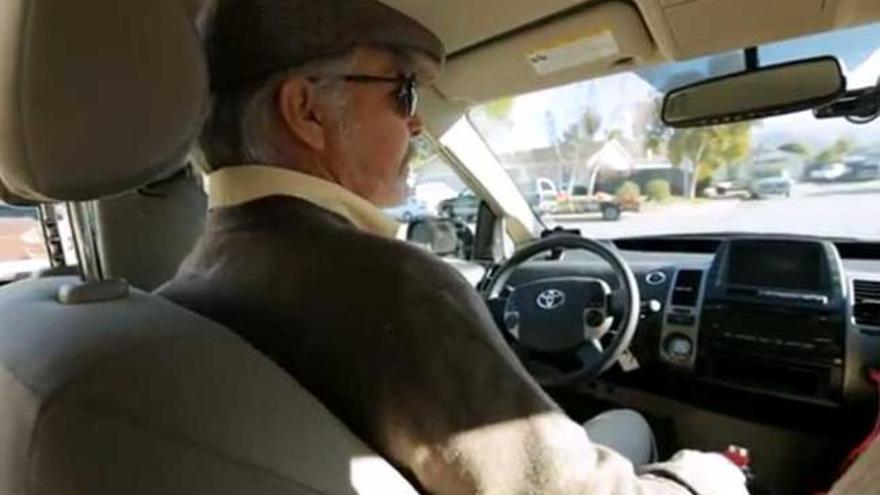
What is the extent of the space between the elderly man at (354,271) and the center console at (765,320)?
3.58 ft

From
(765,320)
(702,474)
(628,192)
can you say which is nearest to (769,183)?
(628,192)

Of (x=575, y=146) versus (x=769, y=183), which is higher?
(x=575, y=146)

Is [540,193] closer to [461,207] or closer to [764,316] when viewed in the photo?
[461,207]

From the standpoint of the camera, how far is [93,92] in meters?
0.94

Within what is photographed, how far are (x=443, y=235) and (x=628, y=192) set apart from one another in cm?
75

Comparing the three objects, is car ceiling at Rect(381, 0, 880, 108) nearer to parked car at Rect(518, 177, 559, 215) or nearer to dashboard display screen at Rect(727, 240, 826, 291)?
dashboard display screen at Rect(727, 240, 826, 291)

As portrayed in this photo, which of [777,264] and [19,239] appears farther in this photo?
[19,239]

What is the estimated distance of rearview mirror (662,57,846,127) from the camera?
1892 mm

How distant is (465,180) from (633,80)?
0.76 meters

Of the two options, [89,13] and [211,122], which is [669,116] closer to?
[211,122]

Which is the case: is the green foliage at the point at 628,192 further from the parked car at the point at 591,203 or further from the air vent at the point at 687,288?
the air vent at the point at 687,288

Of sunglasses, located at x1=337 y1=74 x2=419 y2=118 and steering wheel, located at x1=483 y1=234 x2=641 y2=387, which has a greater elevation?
sunglasses, located at x1=337 y1=74 x2=419 y2=118

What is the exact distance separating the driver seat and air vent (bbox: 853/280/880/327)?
1.65 m

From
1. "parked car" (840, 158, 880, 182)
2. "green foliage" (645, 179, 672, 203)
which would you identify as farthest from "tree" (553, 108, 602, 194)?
"parked car" (840, 158, 880, 182)
